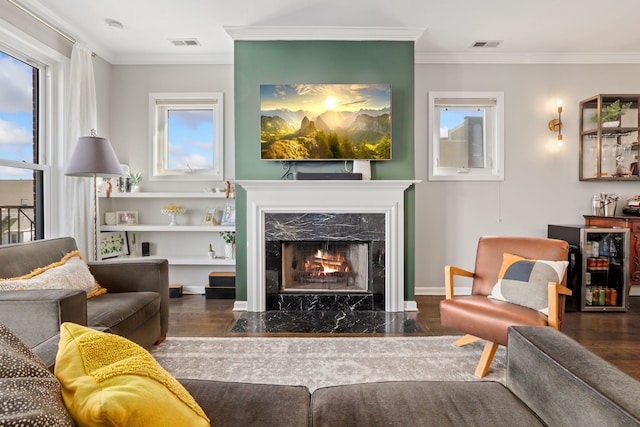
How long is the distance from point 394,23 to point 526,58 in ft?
5.72

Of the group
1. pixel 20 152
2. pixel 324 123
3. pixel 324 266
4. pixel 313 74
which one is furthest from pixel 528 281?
pixel 20 152

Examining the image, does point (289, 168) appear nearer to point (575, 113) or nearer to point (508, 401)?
point (508, 401)

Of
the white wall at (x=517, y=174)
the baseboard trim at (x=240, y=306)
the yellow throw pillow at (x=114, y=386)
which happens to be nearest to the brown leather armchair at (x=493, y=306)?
the white wall at (x=517, y=174)

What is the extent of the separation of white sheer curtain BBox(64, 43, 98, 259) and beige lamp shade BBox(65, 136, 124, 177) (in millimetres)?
434

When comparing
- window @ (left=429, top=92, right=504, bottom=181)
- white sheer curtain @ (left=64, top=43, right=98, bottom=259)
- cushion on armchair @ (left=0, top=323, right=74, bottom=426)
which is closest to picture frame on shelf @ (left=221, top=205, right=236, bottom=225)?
white sheer curtain @ (left=64, top=43, right=98, bottom=259)

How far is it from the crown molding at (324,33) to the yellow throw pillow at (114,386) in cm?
324

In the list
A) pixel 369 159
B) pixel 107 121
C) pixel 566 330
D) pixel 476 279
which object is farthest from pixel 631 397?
pixel 107 121

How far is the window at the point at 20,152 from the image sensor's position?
9.56ft

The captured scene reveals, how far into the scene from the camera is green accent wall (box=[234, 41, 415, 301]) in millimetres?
3545

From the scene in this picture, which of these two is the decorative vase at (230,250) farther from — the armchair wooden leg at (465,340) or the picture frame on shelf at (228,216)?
the armchair wooden leg at (465,340)

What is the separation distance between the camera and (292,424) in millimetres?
1055

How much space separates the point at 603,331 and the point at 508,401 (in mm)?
2527

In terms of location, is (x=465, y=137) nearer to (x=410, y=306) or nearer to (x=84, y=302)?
(x=410, y=306)

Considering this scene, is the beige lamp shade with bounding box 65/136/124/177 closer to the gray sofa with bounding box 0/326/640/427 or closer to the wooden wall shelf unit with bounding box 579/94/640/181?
the gray sofa with bounding box 0/326/640/427
